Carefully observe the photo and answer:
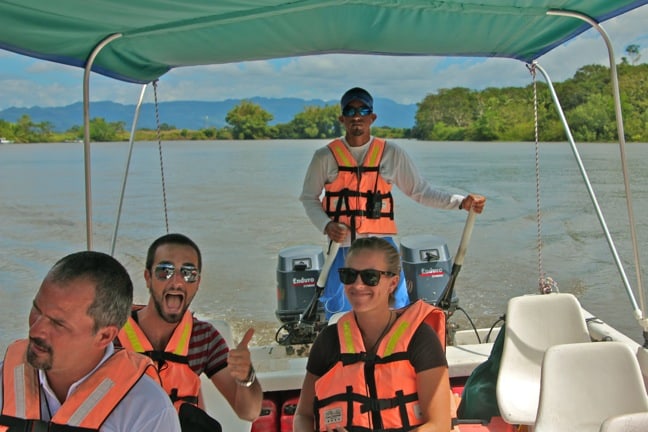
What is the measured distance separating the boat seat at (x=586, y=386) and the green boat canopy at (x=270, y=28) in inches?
46.2

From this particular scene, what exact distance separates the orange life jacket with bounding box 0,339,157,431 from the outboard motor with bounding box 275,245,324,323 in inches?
84.1

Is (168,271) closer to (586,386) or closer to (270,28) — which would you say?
(270,28)

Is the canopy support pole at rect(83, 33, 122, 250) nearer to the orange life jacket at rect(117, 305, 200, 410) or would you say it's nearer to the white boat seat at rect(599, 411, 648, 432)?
the orange life jacket at rect(117, 305, 200, 410)

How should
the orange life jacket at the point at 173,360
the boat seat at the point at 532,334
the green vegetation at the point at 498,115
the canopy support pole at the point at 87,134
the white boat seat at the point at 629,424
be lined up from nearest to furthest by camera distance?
the white boat seat at the point at 629,424
the orange life jacket at the point at 173,360
the boat seat at the point at 532,334
the canopy support pole at the point at 87,134
the green vegetation at the point at 498,115

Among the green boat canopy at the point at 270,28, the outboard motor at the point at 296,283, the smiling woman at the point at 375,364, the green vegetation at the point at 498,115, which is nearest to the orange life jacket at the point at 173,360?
the smiling woman at the point at 375,364

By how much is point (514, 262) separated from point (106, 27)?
7937mm

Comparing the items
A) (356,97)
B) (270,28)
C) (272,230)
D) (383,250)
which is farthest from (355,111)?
(272,230)

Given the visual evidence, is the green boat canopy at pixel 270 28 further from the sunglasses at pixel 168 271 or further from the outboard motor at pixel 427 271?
the outboard motor at pixel 427 271

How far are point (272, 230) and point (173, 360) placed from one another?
30.1 ft

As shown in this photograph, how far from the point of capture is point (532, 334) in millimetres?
2441

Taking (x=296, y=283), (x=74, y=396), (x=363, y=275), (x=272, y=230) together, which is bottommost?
(x=272, y=230)

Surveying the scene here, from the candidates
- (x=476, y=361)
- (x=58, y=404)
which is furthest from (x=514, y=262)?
(x=58, y=404)

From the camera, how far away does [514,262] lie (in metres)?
9.18

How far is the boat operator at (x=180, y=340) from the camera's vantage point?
1598 millimetres
